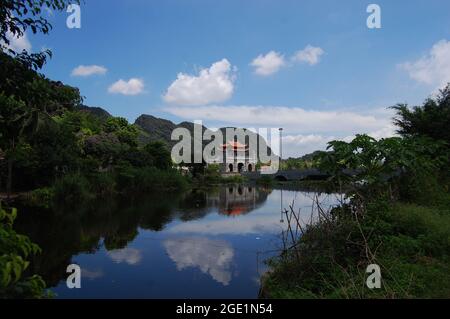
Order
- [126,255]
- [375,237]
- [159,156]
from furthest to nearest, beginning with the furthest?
[159,156] → [126,255] → [375,237]

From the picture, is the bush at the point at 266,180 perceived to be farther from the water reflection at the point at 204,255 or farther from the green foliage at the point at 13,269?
the green foliage at the point at 13,269

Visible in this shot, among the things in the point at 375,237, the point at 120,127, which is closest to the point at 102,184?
the point at 120,127

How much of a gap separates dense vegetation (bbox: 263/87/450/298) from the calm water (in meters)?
1.19

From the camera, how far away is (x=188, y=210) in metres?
17.6

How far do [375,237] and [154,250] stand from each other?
5.65 metres

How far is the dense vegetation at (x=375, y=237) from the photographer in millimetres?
4734

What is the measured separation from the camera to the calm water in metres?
6.76

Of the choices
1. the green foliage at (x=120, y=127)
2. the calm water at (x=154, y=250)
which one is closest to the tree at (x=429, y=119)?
the calm water at (x=154, y=250)

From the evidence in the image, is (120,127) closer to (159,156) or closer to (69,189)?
(159,156)

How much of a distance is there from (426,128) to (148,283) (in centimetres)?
1016

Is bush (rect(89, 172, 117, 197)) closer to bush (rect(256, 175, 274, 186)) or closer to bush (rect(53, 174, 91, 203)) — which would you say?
bush (rect(53, 174, 91, 203))

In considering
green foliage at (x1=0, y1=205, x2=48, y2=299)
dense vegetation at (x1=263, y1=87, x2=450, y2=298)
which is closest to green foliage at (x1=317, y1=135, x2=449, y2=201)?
dense vegetation at (x1=263, y1=87, x2=450, y2=298)

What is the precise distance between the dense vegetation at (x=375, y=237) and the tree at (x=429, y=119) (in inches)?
86.2

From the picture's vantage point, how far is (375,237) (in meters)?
6.01
